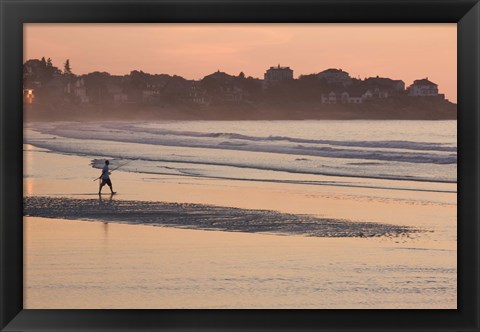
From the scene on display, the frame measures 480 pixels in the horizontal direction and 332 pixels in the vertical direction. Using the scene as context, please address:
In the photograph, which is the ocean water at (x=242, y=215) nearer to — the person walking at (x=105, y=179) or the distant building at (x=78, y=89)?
the person walking at (x=105, y=179)

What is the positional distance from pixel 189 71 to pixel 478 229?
3794 millimetres

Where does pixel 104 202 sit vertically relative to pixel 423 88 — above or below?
below

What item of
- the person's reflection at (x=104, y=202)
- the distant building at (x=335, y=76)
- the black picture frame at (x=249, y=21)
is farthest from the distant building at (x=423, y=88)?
the person's reflection at (x=104, y=202)

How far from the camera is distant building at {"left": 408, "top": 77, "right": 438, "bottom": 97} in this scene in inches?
266

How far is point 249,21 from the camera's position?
160 inches

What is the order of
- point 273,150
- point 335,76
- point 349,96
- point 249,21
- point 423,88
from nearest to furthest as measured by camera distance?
point 249,21 → point 423,88 → point 335,76 → point 349,96 → point 273,150

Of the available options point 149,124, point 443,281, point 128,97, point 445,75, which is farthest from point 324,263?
point 149,124

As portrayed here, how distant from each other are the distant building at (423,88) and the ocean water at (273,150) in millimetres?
567

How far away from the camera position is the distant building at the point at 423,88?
677cm

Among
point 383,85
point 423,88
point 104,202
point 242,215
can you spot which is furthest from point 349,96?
point 104,202

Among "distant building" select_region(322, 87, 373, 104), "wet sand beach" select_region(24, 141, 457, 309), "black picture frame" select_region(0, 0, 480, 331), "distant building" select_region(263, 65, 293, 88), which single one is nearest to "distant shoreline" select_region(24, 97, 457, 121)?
"distant building" select_region(322, 87, 373, 104)

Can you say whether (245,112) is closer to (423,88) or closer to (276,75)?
(276,75)

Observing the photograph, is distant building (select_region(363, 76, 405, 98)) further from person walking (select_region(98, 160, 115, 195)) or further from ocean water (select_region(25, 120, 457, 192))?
person walking (select_region(98, 160, 115, 195))

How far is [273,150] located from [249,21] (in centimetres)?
674
